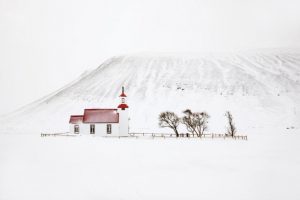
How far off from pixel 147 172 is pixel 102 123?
805cm

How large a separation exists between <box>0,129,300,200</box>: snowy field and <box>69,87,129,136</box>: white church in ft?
14.1

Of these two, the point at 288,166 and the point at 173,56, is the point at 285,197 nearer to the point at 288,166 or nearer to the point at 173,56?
the point at 288,166

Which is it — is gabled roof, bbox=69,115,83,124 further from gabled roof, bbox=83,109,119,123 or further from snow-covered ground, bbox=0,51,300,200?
snow-covered ground, bbox=0,51,300,200

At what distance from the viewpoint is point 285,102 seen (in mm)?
28078

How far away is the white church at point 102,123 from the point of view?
17.2m

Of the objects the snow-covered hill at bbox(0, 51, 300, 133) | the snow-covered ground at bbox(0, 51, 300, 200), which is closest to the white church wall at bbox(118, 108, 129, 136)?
the snow-covered ground at bbox(0, 51, 300, 200)

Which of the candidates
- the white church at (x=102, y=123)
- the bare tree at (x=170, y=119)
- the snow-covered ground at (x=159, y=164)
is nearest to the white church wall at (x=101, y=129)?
the white church at (x=102, y=123)

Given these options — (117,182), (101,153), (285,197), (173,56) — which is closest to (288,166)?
(285,197)

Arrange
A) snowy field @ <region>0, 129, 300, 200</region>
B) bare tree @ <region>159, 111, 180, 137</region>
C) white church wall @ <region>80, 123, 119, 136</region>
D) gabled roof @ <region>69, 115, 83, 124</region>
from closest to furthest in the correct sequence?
snowy field @ <region>0, 129, 300, 200</region> → white church wall @ <region>80, 123, 119, 136</region> → gabled roof @ <region>69, 115, 83, 124</region> → bare tree @ <region>159, 111, 180, 137</region>

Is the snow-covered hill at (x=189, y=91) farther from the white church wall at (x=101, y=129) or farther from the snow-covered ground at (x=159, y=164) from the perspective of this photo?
the white church wall at (x=101, y=129)

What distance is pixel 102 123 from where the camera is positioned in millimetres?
17312

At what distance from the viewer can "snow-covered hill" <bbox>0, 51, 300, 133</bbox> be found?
26.4m

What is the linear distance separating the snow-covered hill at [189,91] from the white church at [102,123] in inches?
255

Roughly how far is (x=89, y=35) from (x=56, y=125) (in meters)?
15.3
